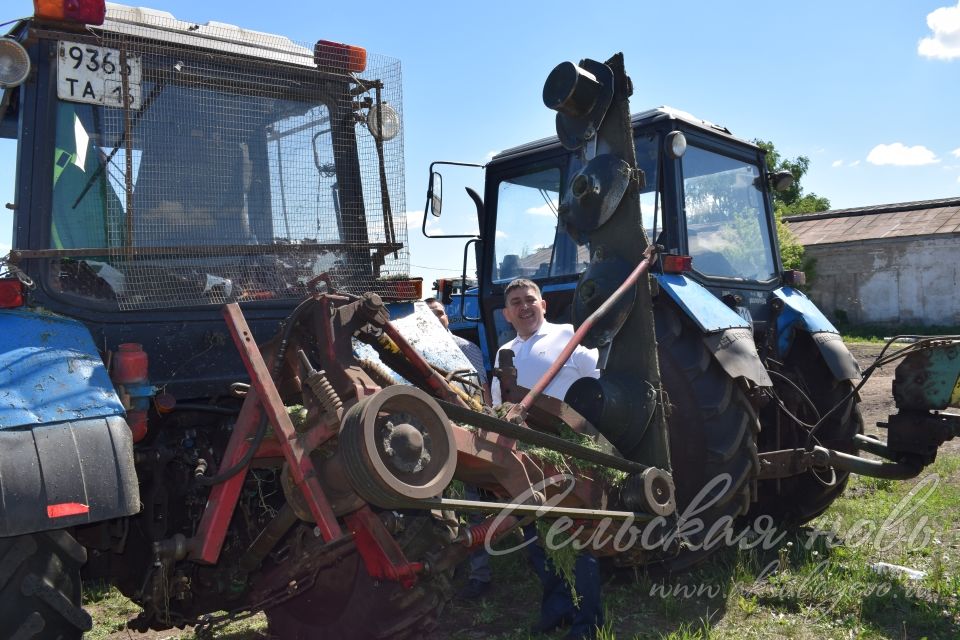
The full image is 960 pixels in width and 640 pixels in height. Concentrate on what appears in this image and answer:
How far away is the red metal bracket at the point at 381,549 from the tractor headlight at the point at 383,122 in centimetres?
205

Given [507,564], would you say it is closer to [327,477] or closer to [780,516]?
[780,516]

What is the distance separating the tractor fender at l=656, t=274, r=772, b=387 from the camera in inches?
168

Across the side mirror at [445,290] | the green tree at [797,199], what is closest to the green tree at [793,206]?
the green tree at [797,199]

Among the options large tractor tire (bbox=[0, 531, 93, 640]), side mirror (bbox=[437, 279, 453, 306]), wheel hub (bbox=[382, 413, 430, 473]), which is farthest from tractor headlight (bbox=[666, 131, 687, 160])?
large tractor tire (bbox=[0, 531, 93, 640])

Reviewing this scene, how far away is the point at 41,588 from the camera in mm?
2574

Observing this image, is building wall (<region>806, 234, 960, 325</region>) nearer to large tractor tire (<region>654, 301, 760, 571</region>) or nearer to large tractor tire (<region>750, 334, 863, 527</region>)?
large tractor tire (<region>750, 334, 863, 527</region>)

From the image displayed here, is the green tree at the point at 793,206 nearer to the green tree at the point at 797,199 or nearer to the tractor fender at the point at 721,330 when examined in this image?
the green tree at the point at 797,199

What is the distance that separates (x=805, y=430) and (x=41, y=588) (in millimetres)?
3973

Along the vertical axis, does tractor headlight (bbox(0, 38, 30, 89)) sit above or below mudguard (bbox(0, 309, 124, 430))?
above

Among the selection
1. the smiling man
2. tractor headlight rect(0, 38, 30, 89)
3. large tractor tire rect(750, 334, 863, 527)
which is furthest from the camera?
large tractor tire rect(750, 334, 863, 527)

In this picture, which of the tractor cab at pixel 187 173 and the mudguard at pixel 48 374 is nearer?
the mudguard at pixel 48 374

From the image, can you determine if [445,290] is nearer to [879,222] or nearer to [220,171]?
[220,171]

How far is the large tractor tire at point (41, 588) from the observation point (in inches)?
99.9

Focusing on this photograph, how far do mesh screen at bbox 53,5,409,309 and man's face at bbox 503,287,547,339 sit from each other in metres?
0.69
